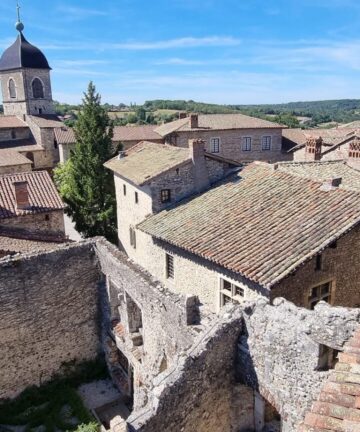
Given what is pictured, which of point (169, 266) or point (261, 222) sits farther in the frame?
point (169, 266)

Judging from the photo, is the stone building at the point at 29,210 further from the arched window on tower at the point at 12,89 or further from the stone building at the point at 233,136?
the arched window on tower at the point at 12,89

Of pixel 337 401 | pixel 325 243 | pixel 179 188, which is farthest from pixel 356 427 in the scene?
pixel 179 188

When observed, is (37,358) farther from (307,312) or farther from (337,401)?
(337,401)

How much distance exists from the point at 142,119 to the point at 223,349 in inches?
3934

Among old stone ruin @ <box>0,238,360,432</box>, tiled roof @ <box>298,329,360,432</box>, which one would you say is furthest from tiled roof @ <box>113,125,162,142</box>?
tiled roof @ <box>298,329,360,432</box>

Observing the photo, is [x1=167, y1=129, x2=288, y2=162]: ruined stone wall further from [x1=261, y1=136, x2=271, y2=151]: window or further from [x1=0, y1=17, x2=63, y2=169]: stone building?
[x1=0, y1=17, x2=63, y2=169]: stone building

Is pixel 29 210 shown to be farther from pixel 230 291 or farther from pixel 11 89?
pixel 11 89

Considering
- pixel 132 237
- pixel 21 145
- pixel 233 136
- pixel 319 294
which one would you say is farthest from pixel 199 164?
pixel 21 145

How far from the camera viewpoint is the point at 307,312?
8.05 m

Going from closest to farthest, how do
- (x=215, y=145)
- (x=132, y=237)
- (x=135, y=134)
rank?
(x=132, y=237)
(x=215, y=145)
(x=135, y=134)

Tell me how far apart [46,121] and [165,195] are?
109ft

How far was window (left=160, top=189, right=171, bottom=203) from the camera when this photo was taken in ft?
58.8

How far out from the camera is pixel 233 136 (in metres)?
38.4

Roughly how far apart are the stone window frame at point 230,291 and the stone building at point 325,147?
10.4 metres
